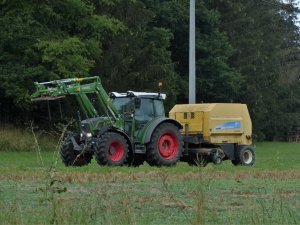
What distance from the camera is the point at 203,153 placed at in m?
23.4

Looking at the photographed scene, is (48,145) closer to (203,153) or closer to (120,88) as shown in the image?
(120,88)

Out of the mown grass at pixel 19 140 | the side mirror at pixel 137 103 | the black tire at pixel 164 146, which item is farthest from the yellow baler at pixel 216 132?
the mown grass at pixel 19 140

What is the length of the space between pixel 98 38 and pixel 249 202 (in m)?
31.1

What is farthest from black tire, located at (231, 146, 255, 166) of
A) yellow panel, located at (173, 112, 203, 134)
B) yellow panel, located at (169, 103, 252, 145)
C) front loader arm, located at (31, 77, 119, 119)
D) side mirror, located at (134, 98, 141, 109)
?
front loader arm, located at (31, 77, 119, 119)

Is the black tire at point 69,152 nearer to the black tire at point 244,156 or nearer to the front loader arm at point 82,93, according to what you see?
the front loader arm at point 82,93

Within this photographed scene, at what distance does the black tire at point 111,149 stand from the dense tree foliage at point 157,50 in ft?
55.5

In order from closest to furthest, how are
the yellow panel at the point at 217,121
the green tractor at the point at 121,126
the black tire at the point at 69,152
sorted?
the green tractor at the point at 121,126
the black tire at the point at 69,152
the yellow panel at the point at 217,121

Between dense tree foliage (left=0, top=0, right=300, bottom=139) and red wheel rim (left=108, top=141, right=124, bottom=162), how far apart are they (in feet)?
55.4

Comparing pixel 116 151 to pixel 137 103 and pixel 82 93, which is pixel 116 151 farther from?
pixel 82 93

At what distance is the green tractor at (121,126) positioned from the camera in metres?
20.8

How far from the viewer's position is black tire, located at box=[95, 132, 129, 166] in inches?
784

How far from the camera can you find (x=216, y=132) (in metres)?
23.9

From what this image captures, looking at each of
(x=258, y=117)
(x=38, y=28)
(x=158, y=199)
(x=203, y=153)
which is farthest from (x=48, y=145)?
(x=258, y=117)

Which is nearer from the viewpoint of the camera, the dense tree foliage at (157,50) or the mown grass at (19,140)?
the mown grass at (19,140)
